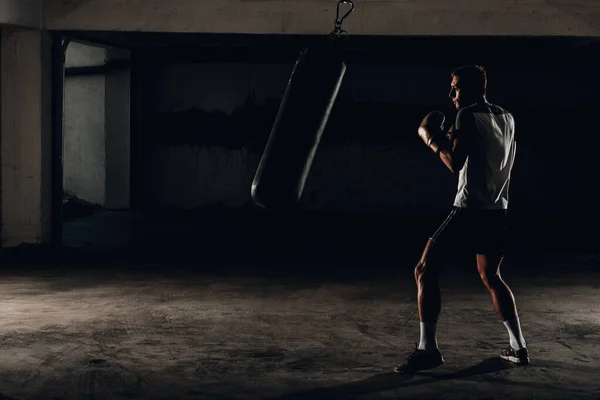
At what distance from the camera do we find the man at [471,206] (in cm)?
470

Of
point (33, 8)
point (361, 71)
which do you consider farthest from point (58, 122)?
point (361, 71)

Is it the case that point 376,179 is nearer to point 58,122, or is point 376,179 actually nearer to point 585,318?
point 58,122

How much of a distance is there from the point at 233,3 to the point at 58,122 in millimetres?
2157

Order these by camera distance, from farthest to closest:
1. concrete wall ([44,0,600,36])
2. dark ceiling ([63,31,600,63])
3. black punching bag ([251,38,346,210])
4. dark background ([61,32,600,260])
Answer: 1. dark background ([61,32,600,260])
2. dark ceiling ([63,31,600,63])
3. concrete wall ([44,0,600,36])
4. black punching bag ([251,38,346,210])

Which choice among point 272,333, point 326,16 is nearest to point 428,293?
point 272,333

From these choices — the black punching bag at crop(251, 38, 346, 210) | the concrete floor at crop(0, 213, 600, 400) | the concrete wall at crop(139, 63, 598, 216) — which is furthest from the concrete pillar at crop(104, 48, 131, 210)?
the black punching bag at crop(251, 38, 346, 210)

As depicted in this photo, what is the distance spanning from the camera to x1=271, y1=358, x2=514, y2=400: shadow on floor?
4262 millimetres

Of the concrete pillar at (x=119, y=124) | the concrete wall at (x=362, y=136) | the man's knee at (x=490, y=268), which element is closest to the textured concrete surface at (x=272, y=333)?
the man's knee at (x=490, y=268)

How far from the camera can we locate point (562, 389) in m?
4.36

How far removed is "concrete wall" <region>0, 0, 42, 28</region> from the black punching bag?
3.98 m

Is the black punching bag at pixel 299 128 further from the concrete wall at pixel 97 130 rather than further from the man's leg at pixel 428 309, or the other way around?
the concrete wall at pixel 97 130

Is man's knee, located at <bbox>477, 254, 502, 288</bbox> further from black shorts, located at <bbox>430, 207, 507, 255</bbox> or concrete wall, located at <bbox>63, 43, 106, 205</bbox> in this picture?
concrete wall, located at <bbox>63, 43, 106, 205</bbox>

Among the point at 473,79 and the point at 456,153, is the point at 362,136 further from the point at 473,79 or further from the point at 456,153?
the point at 456,153

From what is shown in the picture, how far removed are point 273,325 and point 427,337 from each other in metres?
1.36
